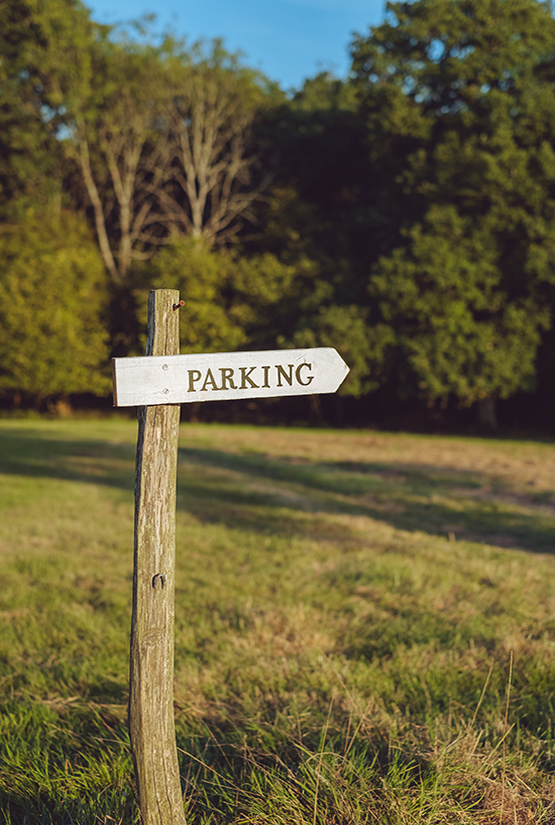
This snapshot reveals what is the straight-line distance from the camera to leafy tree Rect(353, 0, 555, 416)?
2241 cm

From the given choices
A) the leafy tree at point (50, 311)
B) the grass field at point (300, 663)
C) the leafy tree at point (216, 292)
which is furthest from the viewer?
the leafy tree at point (50, 311)

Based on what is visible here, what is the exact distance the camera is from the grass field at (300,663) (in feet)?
8.34

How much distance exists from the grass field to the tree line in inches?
613

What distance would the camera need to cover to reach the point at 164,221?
1382 inches

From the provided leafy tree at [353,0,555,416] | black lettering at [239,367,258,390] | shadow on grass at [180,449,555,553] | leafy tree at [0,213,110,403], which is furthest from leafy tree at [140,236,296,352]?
black lettering at [239,367,258,390]

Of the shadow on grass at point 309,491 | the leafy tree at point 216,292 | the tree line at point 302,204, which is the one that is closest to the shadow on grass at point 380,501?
the shadow on grass at point 309,491

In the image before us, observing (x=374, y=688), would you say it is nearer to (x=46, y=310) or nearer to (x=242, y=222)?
(x=46, y=310)

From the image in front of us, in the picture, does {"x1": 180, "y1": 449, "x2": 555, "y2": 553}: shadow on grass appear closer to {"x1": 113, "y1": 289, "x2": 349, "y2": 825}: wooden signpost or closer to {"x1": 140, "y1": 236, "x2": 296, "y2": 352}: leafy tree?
{"x1": 113, "y1": 289, "x2": 349, "y2": 825}: wooden signpost

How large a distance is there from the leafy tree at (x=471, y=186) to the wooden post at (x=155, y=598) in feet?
70.7

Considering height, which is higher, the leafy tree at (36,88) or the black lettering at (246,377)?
the leafy tree at (36,88)

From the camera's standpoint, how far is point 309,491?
36.1 feet

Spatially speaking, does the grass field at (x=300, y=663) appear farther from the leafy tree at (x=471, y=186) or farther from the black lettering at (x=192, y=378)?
the leafy tree at (x=471, y=186)

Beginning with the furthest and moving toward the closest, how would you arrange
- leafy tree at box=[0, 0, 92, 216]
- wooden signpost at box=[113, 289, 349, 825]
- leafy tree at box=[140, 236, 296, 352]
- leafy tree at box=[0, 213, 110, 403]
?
leafy tree at box=[0, 213, 110, 403] → leafy tree at box=[140, 236, 296, 352] → leafy tree at box=[0, 0, 92, 216] → wooden signpost at box=[113, 289, 349, 825]

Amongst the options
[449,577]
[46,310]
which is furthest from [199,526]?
[46,310]
